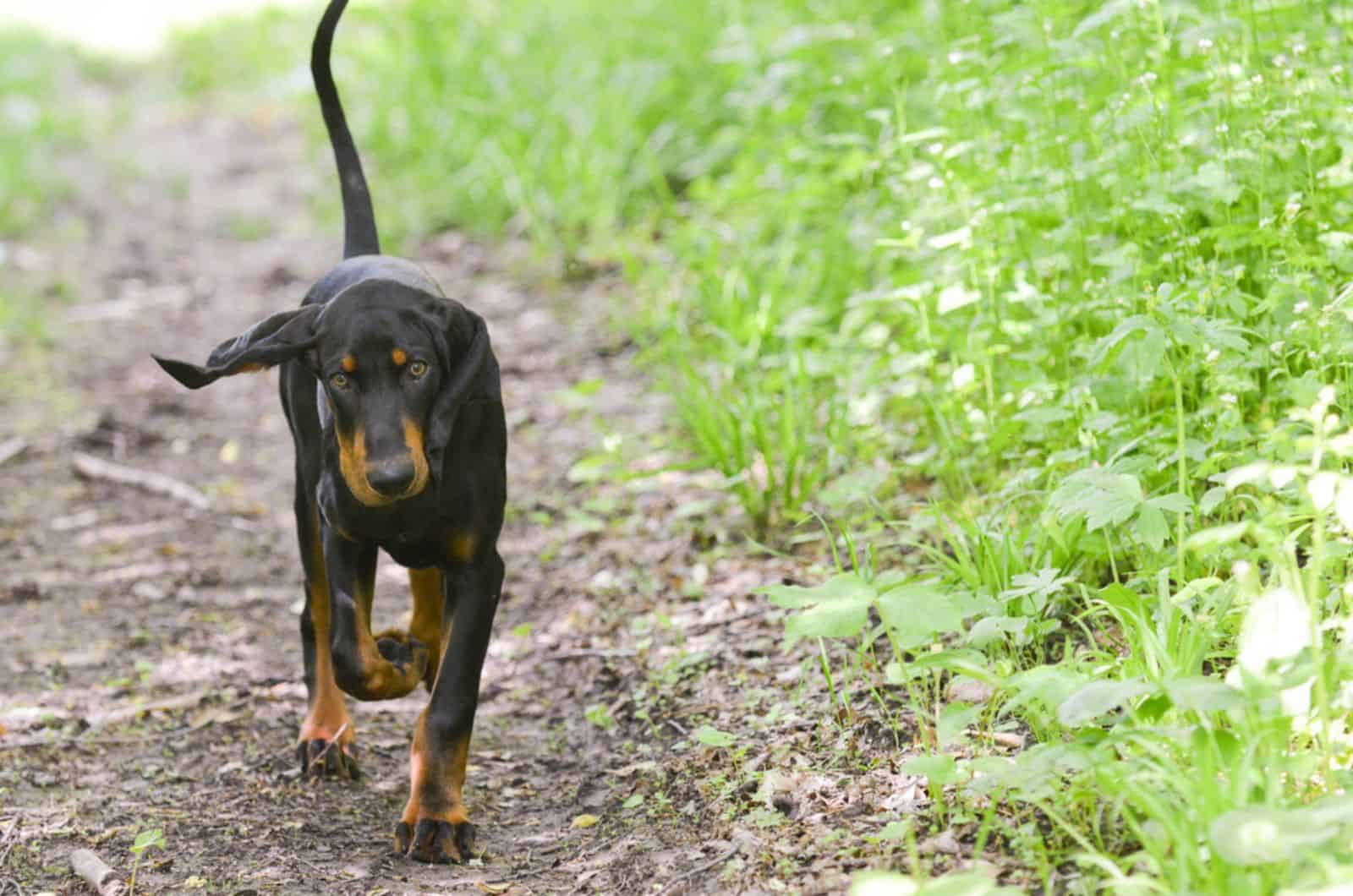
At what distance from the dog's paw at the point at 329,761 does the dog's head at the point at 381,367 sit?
860mm

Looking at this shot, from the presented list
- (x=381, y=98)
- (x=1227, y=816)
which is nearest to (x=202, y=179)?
(x=381, y=98)

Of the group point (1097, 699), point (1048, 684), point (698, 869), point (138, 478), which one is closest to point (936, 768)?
point (1048, 684)

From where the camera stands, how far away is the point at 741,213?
6586 millimetres

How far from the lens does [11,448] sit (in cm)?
610

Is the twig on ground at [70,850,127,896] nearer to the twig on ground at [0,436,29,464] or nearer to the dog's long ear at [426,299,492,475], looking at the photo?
the dog's long ear at [426,299,492,475]

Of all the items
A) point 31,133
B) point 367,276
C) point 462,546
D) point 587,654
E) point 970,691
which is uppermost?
point 31,133

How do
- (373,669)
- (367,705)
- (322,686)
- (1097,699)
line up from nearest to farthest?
(1097,699) < (373,669) < (322,686) < (367,705)

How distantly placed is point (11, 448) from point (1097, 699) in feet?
17.0

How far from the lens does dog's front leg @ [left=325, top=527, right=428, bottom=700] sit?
124 inches

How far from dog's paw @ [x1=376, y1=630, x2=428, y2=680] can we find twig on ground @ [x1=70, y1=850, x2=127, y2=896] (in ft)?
2.37

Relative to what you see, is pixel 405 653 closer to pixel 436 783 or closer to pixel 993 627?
pixel 436 783

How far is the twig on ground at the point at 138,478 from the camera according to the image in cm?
564

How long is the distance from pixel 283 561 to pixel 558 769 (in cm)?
198

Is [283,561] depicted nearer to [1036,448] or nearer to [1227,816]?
[1036,448]
